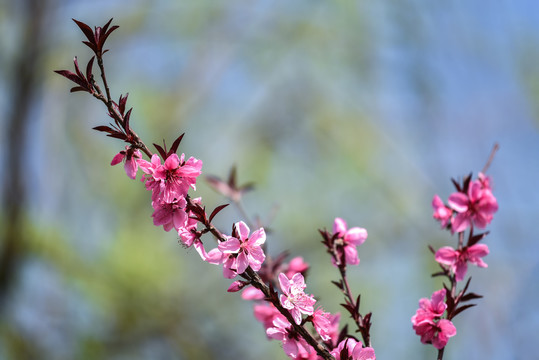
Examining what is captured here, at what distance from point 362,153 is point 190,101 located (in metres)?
3.33

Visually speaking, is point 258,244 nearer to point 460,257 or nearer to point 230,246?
point 230,246

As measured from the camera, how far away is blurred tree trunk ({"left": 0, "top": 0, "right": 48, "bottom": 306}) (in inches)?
254

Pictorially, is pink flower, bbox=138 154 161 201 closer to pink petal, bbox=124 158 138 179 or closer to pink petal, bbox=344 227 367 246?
pink petal, bbox=124 158 138 179

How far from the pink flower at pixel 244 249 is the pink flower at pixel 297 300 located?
89mm

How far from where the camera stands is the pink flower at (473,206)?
1.13 metres

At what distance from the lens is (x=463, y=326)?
5953 millimetres

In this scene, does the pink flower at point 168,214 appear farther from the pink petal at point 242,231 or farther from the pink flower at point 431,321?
the pink flower at point 431,321

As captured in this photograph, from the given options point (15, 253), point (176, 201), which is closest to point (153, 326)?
point (15, 253)

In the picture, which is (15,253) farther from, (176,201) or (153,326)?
(176,201)

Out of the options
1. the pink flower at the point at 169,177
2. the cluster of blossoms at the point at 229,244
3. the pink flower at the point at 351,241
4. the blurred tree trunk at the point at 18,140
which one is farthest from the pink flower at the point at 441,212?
the blurred tree trunk at the point at 18,140

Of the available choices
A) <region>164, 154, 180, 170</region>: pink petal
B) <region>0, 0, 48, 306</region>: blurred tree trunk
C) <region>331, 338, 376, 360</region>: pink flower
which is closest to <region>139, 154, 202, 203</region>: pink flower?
<region>164, 154, 180, 170</region>: pink petal

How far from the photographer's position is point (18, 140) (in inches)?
256

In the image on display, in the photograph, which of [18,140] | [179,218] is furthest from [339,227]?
[18,140]

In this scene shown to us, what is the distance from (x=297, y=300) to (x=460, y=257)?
1.37ft
